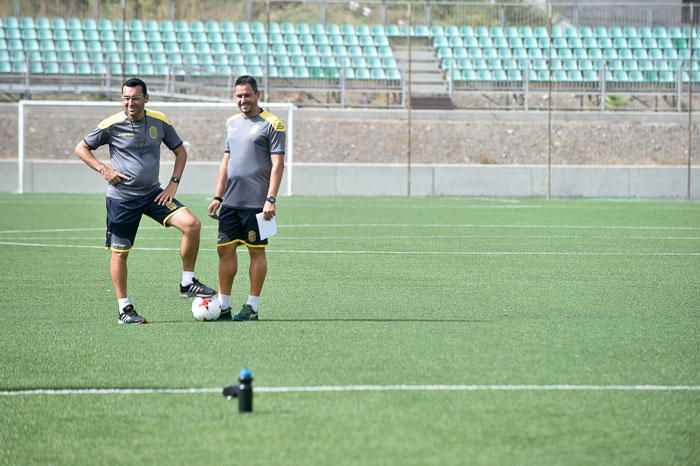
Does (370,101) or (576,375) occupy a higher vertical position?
(370,101)

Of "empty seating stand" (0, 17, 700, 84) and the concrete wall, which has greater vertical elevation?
"empty seating stand" (0, 17, 700, 84)

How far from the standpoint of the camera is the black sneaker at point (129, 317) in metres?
8.67

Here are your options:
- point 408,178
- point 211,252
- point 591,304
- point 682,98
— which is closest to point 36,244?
point 211,252

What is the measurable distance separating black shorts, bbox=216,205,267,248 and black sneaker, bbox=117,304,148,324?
857mm

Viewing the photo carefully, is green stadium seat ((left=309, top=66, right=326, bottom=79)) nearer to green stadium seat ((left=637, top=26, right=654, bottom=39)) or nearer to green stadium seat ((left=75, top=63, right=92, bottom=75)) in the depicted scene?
green stadium seat ((left=75, top=63, right=92, bottom=75))

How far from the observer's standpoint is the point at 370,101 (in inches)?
1425

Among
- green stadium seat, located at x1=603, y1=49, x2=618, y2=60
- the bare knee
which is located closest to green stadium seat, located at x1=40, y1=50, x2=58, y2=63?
green stadium seat, located at x1=603, y1=49, x2=618, y2=60

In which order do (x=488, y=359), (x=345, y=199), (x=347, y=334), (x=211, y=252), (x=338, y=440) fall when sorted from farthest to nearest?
1. (x=345, y=199)
2. (x=211, y=252)
3. (x=347, y=334)
4. (x=488, y=359)
5. (x=338, y=440)

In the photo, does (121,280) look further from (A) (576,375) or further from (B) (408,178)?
(B) (408,178)

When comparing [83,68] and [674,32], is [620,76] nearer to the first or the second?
[674,32]

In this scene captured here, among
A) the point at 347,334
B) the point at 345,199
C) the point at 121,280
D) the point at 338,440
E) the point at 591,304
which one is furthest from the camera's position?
the point at 345,199

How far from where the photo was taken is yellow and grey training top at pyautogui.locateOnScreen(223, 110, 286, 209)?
9031mm

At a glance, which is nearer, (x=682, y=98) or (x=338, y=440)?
(x=338, y=440)

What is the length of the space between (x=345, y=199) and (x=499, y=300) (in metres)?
17.3
